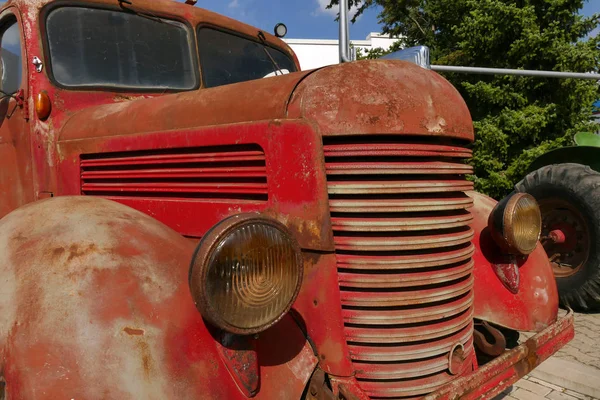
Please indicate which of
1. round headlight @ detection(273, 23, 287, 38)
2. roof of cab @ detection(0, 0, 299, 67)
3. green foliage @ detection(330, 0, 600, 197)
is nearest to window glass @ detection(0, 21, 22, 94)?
roof of cab @ detection(0, 0, 299, 67)

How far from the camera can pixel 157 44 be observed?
3264 millimetres

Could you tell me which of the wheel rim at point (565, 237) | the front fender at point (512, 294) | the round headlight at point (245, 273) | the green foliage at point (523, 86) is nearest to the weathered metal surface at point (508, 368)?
the front fender at point (512, 294)

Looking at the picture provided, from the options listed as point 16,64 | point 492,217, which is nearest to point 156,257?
point 492,217

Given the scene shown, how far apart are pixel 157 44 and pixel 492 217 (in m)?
2.23

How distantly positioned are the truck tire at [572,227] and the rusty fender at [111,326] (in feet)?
11.0

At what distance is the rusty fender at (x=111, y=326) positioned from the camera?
161 cm

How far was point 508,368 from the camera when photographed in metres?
2.28

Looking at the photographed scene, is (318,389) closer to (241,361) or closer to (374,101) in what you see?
(241,361)

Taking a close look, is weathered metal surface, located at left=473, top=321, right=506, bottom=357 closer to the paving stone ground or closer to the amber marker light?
the paving stone ground

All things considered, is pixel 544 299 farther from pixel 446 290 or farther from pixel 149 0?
pixel 149 0

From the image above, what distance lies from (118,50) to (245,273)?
204 cm

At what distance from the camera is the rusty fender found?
1.61m

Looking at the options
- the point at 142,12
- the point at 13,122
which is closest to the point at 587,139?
the point at 142,12

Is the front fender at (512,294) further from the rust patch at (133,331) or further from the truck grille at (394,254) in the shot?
the rust patch at (133,331)
